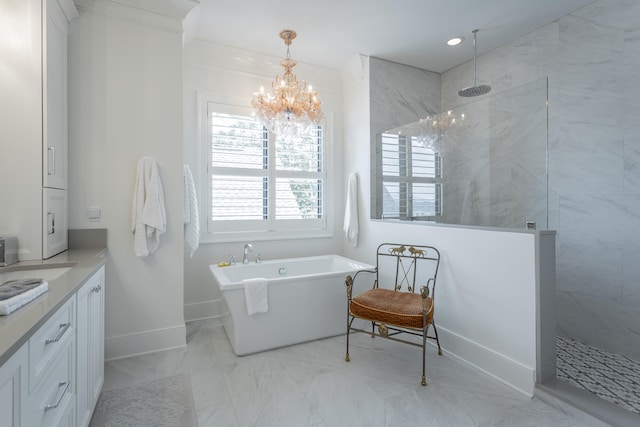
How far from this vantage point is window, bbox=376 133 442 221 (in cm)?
293

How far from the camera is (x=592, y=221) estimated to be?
263cm

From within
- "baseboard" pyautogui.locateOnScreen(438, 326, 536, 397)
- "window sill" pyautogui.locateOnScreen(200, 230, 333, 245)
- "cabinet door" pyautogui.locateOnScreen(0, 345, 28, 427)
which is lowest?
"baseboard" pyautogui.locateOnScreen(438, 326, 536, 397)

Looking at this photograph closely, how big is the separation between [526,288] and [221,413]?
207cm

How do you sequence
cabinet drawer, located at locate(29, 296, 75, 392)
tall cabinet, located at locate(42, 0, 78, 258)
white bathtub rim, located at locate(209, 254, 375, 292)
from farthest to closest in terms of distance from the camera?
white bathtub rim, located at locate(209, 254, 375, 292) → tall cabinet, located at locate(42, 0, 78, 258) → cabinet drawer, located at locate(29, 296, 75, 392)

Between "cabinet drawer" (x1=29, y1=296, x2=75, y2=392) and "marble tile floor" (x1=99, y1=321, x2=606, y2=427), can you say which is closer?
"cabinet drawer" (x1=29, y1=296, x2=75, y2=392)

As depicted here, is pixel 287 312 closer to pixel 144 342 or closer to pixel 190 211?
pixel 144 342

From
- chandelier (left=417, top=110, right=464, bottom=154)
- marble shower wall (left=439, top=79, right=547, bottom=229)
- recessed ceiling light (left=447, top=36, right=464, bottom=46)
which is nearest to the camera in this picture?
marble shower wall (left=439, top=79, right=547, bottom=229)

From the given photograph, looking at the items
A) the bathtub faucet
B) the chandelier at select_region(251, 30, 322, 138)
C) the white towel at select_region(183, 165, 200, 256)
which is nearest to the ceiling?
the chandelier at select_region(251, 30, 322, 138)

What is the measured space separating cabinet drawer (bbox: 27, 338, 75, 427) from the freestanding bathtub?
1.19 metres

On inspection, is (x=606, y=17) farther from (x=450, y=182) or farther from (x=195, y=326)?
(x=195, y=326)

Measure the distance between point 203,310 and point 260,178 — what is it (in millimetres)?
1585

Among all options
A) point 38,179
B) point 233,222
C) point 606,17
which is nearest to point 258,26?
point 233,222

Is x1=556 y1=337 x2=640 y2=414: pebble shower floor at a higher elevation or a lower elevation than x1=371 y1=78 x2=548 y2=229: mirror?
lower

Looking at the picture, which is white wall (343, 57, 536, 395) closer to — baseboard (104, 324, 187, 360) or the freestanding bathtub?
the freestanding bathtub
